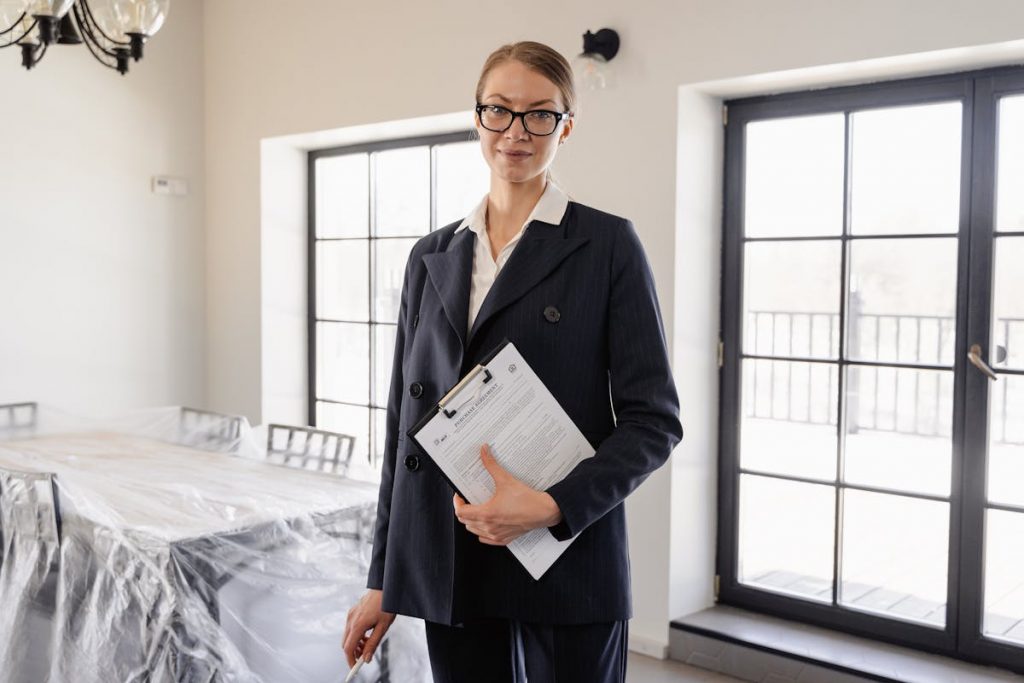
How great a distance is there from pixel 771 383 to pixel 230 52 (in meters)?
3.15

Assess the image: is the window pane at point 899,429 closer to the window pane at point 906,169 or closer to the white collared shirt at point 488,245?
the window pane at point 906,169

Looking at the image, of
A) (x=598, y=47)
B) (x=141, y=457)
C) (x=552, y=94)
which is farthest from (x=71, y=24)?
(x=552, y=94)

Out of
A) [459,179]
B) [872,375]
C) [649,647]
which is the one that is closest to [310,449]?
[649,647]

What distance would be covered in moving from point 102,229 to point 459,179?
5.77ft

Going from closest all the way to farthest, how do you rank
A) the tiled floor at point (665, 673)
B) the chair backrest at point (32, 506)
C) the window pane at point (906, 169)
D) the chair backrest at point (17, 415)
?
1. the chair backrest at point (32, 506)
2. the window pane at point (906, 169)
3. the tiled floor at point (665, 673)
4. the chair backrest at point (17, 415)

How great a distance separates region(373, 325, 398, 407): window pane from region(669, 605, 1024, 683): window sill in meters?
1.88

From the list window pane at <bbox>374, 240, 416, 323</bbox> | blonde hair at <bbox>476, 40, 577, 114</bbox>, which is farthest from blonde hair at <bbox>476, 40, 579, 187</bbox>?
window pane at <bbox>374, 240, 416, 323</bbox>

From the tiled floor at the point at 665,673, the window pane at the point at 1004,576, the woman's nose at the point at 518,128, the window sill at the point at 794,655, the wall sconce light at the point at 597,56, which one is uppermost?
the wall sconce light at the point at 597,56

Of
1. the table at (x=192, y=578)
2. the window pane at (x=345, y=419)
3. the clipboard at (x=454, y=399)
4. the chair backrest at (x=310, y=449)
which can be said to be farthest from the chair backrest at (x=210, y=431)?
the clipboard at (x=454, y=399)

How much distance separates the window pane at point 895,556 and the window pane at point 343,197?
8.55 ft

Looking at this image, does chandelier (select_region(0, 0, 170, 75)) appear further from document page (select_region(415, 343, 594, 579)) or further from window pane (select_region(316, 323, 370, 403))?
window pane (select_region(316, 323, 370, 403))

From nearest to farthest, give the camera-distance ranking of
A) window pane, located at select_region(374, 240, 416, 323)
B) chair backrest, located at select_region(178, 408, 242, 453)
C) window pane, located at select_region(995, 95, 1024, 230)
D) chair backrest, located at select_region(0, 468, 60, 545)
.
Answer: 1. chair backrest, located at select_region(0, 468, 60, 545)
2. window pane, located at select_region(995, 95, 1024, 230)
3. chair backrest, located at select_region(178, 408, 242, 453)
4. window pane, located at select_region(374, 240, 416, 323)

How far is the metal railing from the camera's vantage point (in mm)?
2818

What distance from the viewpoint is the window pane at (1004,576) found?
281 cm
